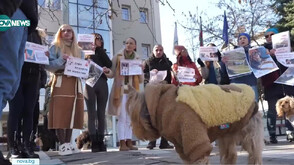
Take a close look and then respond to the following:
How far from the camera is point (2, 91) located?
241cm

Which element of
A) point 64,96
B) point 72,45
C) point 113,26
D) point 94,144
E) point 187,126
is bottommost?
point 94,144

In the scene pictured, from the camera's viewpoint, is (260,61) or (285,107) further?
(260,61)

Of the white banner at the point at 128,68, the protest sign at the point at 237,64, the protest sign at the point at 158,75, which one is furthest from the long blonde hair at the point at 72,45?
the protest sign at the point at 237,64

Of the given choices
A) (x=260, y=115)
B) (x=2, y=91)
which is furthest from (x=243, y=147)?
(x=2, y=91)

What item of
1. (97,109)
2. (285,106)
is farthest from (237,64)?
(97,109)

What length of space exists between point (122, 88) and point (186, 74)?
4.01 feet

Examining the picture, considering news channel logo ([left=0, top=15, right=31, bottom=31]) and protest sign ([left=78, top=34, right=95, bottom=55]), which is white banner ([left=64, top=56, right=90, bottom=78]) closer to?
protest sign ([left=78, top=34, right=95, bottom=55])

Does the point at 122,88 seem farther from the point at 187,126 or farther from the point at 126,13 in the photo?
the point at 126,13

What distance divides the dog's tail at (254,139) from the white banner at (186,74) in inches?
128

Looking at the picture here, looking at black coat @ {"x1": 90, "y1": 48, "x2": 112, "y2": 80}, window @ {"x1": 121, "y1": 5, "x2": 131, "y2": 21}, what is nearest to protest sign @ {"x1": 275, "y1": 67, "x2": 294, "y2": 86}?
black coat @ {"x1": 90, "y1": 48, "x2": 112, "y2": 80}

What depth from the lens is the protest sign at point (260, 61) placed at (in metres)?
6.44

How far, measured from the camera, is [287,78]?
6.53 meters

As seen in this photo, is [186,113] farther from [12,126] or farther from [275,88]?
[275,88]

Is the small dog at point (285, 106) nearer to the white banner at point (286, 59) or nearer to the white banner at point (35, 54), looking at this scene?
the white banner at point (286, 59)
